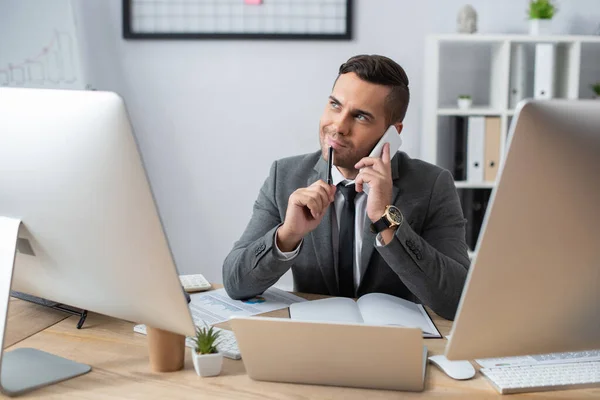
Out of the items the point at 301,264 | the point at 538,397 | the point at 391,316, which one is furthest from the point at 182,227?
the point at 538,397

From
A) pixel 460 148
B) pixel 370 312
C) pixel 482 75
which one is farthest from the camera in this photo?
pixel 482 75

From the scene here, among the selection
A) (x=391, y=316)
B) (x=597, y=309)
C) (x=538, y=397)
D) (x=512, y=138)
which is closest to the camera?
(x=512, y=138)

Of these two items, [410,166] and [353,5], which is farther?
[353,5]

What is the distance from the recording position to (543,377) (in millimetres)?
1082

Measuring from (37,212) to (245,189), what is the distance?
2.25m

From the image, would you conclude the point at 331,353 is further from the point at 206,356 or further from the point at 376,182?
the point at 376,182

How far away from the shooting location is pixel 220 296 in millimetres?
1615

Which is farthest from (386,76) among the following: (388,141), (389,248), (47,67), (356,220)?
(47,67)

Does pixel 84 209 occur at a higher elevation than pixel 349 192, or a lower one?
higher

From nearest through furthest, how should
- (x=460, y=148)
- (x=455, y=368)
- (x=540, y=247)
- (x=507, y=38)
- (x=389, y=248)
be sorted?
(x=540, y=247)
(x=455, y=368)
(x=389, y=248)
(x=507, y=38)
(x=460, y=148)

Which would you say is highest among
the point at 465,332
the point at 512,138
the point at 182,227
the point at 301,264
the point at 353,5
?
the point at 353,5

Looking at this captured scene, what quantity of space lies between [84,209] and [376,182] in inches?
31.5

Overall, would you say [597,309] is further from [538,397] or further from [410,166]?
[410,166]

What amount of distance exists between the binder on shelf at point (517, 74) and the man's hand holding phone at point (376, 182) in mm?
1439
